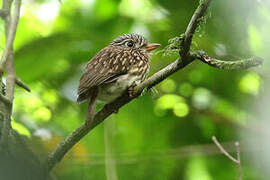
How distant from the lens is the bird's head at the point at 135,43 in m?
3.75

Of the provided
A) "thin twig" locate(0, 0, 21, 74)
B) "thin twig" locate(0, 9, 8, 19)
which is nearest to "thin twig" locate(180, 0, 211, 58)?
"thin twig" locate(0, 0, 21, 74)

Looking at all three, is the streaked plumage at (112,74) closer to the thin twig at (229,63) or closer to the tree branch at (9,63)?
the tree branch at (9,63)

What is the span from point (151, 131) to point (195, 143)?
0.42 metres

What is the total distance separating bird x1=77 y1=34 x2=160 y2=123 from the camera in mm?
3012

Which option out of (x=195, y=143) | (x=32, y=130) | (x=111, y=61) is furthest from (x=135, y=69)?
(x=195, y=143)

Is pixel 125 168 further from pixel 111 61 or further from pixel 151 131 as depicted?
pixel 111 61

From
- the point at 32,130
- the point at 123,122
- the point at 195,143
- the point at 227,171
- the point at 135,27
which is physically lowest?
the point at 227,171

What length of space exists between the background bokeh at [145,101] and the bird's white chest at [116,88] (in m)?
0.72

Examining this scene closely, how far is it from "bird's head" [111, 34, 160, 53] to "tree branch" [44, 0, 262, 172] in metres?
0.88

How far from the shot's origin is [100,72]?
3119mm

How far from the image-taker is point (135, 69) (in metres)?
3.22

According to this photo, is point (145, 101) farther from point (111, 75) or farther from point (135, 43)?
point (111, 75)

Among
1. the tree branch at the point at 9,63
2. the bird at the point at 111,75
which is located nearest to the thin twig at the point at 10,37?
the tree branch at the point at 9,63

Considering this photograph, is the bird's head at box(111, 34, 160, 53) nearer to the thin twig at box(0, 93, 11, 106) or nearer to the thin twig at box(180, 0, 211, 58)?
the thin twig at box(180, 0, 211, 58)
